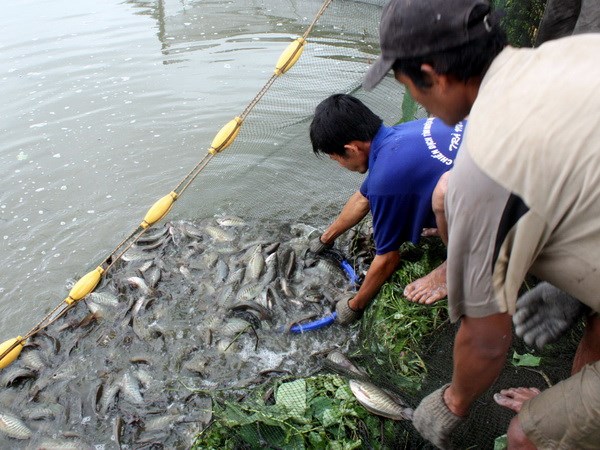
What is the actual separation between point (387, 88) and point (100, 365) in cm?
455

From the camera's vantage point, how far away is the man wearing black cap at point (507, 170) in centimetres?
156

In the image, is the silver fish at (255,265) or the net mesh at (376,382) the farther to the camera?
the silver fish at (255,265)

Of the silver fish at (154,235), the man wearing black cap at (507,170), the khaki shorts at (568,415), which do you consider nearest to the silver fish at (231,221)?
the silver fish at (154,235)

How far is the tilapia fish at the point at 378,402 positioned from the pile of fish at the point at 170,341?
77cm

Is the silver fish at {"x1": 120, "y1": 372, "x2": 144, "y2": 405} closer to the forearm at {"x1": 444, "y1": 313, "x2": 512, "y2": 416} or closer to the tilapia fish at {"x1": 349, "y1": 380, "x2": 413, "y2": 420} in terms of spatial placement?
the tilapia fish at {"x1": 349, "y1": 380, "x2": 413, "y2": 420}

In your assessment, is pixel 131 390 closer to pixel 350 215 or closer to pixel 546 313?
pixel 350 215

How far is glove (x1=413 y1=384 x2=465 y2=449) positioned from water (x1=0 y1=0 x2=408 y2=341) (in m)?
3.70

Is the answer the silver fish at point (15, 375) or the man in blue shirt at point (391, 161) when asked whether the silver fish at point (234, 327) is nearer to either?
the man in blue shirt at point (391, 161)

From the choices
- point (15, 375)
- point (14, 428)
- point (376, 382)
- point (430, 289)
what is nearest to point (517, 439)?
point (376, 382)

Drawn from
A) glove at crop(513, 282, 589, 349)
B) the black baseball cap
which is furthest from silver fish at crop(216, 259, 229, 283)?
the black baseball cap

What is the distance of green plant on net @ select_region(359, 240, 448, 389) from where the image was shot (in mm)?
3658

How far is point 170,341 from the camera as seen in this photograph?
15.0 feet

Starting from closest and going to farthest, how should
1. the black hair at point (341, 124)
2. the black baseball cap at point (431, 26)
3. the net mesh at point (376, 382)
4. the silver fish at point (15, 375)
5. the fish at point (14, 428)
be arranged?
the black baseball cap at point (431, 26), the net mesh at point (376, 382), the black hair at point (341, 124), the fish at point (14, 428), the silver fish at point (15, 375)

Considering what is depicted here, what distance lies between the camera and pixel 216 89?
9.51 meters
